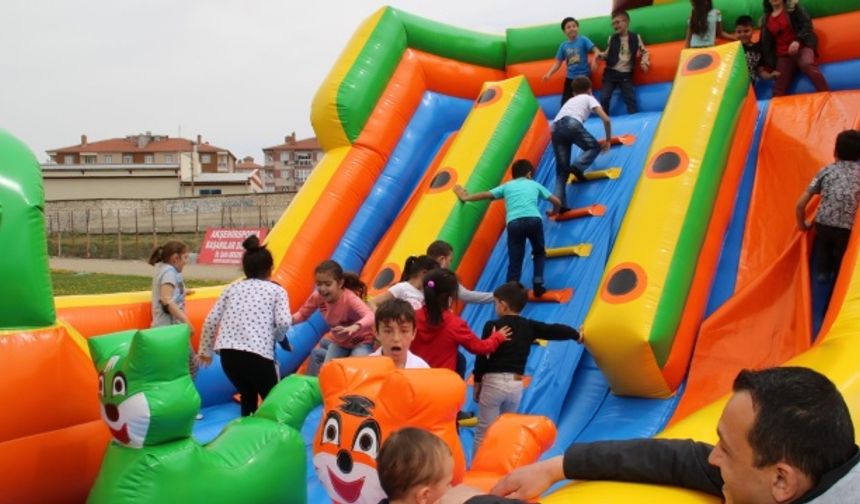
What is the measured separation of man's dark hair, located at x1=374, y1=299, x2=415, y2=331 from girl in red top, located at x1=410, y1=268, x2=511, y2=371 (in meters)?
0.64

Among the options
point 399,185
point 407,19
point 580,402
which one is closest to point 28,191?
point 580,402

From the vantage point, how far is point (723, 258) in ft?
14.9

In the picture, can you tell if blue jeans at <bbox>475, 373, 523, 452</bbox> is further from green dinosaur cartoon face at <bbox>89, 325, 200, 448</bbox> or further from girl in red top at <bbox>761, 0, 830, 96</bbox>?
girl in red top at <bbox>761, 0, 830, 96</bbox>

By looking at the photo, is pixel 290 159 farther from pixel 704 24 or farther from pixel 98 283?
pixel 704 24

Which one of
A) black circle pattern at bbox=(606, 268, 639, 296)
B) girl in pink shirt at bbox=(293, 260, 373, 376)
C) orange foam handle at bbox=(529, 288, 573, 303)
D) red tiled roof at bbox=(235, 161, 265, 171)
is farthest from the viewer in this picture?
red tiled roof at bbox=(235, 161, 265, 171)

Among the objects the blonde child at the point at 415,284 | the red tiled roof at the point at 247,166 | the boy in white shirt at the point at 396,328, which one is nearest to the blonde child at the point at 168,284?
the blonde child at the point at 415,284

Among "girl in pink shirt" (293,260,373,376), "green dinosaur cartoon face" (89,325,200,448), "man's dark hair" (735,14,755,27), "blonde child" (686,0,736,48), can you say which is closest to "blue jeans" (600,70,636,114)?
"blonde child" (686,0,736,48)

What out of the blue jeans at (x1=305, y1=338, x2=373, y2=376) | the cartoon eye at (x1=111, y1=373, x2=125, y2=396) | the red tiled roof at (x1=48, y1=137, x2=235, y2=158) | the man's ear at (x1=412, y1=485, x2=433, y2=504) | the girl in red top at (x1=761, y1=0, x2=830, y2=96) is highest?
the girl in red top at (x1=761, y1=0, x2=830, y2=96)

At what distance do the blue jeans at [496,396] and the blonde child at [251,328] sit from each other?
Answer: 0.98 meters

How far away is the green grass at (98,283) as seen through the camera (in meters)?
13.5

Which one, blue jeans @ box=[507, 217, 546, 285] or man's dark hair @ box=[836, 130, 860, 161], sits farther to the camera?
blue jeans @ box=[507, 217, 546, 285]

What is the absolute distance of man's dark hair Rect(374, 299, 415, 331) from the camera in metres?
3.00

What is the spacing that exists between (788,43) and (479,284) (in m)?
2.78

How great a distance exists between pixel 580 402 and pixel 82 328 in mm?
2783
